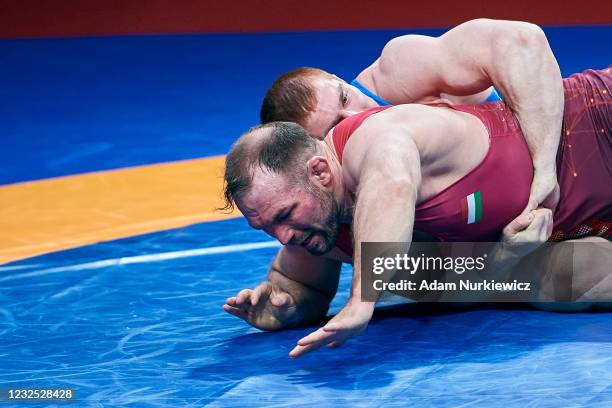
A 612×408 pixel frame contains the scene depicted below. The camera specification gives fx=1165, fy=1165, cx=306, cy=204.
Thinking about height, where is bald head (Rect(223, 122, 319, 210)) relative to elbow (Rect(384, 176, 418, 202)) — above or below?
above

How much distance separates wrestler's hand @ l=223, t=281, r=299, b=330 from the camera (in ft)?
11.7

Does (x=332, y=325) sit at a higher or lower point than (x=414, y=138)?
lower

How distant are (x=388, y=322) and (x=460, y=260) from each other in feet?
0.98

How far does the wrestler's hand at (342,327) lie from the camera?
2832 millimetres

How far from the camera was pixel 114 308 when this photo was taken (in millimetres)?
3984

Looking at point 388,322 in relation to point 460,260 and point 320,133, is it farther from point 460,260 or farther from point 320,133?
point 320,133

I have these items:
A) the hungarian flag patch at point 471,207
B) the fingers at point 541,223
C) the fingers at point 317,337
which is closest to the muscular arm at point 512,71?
the fingers at point 541,223

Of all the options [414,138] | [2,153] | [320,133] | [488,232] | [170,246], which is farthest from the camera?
[2,153]

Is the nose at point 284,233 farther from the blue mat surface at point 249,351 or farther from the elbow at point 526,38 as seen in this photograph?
the elbow at point 526,38

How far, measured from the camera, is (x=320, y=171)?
3254mm

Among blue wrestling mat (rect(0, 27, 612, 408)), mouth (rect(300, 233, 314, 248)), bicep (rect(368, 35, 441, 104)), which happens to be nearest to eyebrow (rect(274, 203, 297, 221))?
mouth (rect(300, 233, 314, 248))

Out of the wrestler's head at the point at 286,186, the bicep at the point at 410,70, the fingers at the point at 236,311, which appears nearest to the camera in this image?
the wrestler's head at the point at 286,186

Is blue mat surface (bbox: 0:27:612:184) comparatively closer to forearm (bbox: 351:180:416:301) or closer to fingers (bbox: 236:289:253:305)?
fingers (bbox: 236:289:253:305)

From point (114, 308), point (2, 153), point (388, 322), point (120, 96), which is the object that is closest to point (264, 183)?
point (388, 322)
